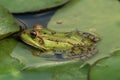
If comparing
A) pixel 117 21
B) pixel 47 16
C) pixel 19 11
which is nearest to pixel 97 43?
pixel 117 21

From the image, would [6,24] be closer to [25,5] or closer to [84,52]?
[25,5]

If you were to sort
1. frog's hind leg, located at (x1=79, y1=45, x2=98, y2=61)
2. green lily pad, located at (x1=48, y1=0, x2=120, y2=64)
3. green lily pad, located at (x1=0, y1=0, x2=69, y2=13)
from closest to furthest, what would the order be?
1. frog's hind leg, located at (x1=79, y1=45, x2=98, y2=61)
2. green lily pad, located at (x1=48, y1=0, x2=120, y2=64)
3. green lily pad, located at (x1=0, y1=0, x2=69, y2=13)

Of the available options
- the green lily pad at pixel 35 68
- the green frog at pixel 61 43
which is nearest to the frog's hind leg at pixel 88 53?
the green frog at pixel 61 43

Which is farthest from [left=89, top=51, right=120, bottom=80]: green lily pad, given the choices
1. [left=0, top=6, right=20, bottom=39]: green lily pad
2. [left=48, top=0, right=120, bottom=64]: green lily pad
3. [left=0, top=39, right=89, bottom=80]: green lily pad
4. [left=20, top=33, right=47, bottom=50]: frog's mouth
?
[left=0, top=6, right=20, bottom=39]: green lily pad

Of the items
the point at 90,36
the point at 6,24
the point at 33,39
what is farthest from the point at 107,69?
the point at 6,24

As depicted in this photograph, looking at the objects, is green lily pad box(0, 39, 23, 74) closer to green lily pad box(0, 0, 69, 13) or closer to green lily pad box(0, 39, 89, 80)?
green lily pad box(0, 39, 89, 80)

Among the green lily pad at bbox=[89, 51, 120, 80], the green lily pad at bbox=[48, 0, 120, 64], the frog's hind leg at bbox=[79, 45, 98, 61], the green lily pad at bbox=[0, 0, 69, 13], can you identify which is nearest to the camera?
the green lily pad at bbox=[89, 51, 120, 80]
